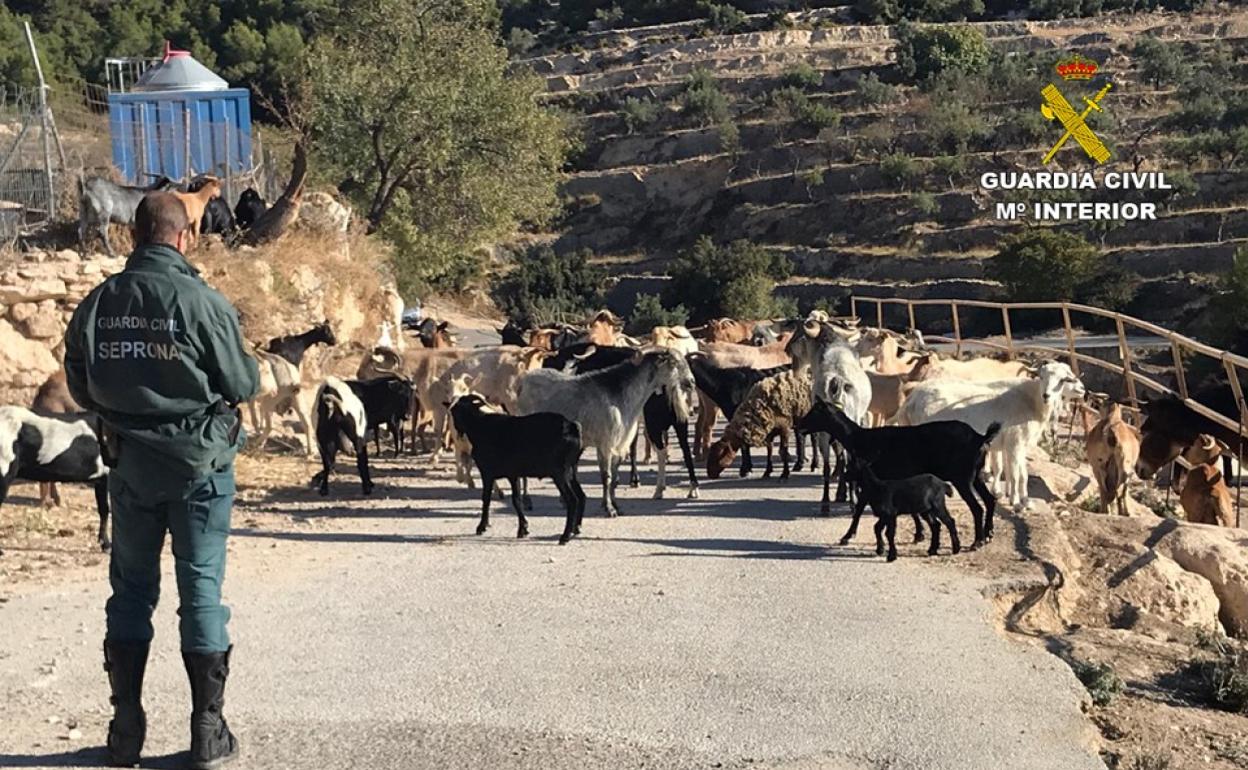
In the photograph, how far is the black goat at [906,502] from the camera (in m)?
9.44

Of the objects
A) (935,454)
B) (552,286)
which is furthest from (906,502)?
(552,286)

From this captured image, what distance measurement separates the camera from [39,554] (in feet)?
30.7

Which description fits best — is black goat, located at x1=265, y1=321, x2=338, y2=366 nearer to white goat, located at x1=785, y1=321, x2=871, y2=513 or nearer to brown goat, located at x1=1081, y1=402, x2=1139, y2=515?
white goat, located at x1=785, y1=321, x2=871, y2=513

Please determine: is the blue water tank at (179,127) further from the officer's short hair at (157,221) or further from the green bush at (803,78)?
the green bush at (803,78)

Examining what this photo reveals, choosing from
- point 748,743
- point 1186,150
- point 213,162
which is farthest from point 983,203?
point 748,743

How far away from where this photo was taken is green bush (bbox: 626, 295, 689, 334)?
37969 mm

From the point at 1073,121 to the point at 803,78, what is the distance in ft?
42.7

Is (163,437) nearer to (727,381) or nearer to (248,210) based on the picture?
(727,381)

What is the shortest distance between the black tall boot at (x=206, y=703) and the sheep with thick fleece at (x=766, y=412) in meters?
7.80

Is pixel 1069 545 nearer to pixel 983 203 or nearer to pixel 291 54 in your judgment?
pixel 983 203

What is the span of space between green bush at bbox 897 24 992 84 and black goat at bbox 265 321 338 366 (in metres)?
51.4

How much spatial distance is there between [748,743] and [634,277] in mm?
47228

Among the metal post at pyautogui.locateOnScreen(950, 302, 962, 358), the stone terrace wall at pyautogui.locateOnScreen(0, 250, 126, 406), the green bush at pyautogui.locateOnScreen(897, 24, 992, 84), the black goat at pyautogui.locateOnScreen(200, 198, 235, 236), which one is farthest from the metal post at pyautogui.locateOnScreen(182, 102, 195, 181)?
the green bush at pyautogui.locateOnScreen(897, 24, 992, 84)

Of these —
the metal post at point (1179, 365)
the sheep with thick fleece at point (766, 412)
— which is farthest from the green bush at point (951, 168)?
the sheep with thick fleece at point (766, 412)
